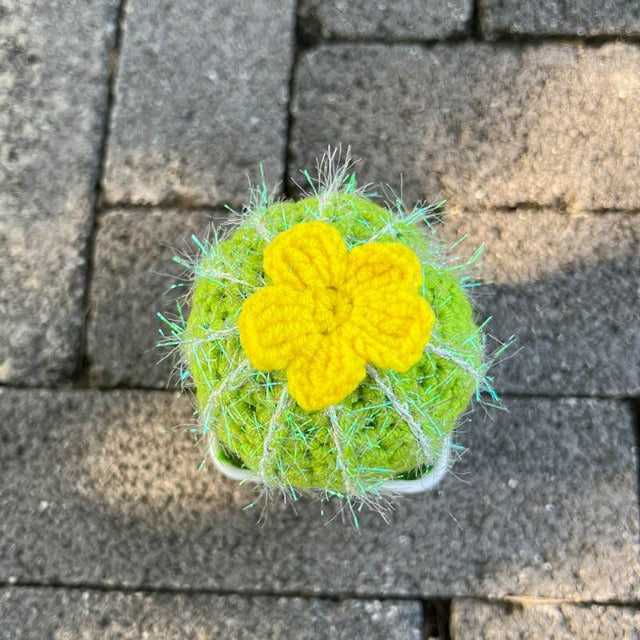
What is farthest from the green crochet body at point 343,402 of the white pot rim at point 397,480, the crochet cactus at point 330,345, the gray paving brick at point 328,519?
the gray paving brick at point 328,519

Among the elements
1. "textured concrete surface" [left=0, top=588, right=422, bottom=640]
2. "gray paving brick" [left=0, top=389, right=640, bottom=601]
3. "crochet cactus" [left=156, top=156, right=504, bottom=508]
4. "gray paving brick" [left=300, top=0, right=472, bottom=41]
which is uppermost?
"gray paving brick" [left=300, top=0, right=472, bottom=41]

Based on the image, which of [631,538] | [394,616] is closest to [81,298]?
Result: [394,616]

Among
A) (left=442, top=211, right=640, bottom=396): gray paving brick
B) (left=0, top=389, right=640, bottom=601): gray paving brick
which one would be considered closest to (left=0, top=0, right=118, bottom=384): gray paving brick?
(left=0, top=389, right=640, bottom=601): gray paving brick

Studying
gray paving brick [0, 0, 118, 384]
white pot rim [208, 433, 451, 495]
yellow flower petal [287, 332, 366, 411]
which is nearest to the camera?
yellow flower petal [287, 332, 366, 411]

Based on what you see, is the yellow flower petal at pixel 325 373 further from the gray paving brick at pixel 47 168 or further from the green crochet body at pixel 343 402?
the gray paving brick at pixel 47 168

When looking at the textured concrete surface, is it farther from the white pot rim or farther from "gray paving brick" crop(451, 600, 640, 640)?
the white pot rim

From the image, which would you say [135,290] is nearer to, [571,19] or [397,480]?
[397,480]
